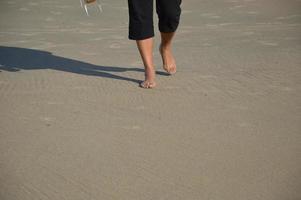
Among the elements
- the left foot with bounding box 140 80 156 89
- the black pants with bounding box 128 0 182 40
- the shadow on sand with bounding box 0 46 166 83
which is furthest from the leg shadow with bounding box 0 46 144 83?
the black pants with bounding box 128 0 182 40

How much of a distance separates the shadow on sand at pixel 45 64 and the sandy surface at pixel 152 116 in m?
0.02

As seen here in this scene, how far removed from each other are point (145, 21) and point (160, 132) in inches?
41.2

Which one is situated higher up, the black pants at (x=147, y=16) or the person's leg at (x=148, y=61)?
the black pants at (x=147, y=16)

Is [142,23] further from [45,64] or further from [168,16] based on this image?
[45,64]

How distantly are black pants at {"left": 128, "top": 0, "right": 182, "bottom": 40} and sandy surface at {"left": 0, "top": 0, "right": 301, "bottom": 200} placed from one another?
1.41 ft

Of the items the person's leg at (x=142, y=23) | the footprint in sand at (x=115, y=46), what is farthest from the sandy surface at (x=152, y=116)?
the person's leg at (x=142, y=23)

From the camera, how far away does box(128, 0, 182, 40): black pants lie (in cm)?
425

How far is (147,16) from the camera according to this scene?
14.1 ft

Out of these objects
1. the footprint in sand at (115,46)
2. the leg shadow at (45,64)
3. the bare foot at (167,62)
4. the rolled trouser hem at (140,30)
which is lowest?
the footprint in sand at (115,46)

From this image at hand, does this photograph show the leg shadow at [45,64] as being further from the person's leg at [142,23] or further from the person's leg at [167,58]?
the person's leg at [142,23]

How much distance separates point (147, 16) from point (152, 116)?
844mm

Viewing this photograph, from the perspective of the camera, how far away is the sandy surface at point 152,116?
2949mm

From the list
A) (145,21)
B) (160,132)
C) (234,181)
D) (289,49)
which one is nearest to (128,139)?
(160,132)

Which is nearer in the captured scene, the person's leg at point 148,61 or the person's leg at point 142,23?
the person's leg at point 142,23
